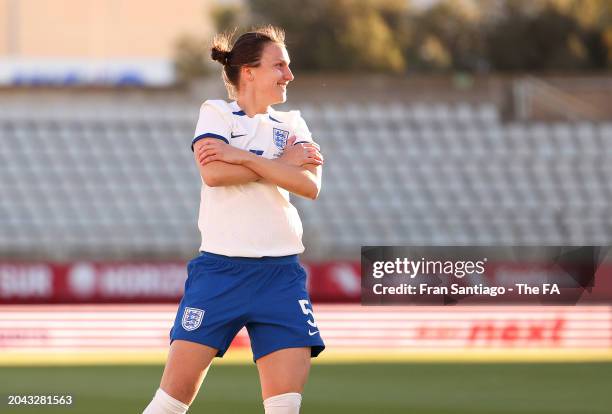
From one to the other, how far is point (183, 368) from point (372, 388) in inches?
226

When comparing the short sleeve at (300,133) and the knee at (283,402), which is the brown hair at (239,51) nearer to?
the short sleeve at (300,133)

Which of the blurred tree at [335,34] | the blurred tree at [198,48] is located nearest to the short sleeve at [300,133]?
the blurred tree at [335,34]

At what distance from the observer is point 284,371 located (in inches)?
200

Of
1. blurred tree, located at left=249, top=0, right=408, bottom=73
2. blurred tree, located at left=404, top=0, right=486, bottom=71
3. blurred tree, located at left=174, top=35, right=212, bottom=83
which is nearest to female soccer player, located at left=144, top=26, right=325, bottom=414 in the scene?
blurred tree, located at left=249, top=0, right=408, bottom=73

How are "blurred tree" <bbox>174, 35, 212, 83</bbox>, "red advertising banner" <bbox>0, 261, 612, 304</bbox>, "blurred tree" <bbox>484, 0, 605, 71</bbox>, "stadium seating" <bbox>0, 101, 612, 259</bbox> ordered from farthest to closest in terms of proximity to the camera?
1. "blurred tree" <bbox>174, 35, 212, 83</bbox>
2. "blurred tree" <bbox>484, 0, 605, 71</bbox>
3. "stadium seating" <bbox>0, 101, 612, 259</bbox>
4. "red advertising banner" <bbox>0, 261, 612, 304</bbox>

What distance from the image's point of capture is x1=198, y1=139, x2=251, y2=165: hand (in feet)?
16.5

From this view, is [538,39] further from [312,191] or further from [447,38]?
[312,191]

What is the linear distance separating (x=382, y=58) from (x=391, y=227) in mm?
23728

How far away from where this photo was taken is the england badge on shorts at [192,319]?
16.6ft

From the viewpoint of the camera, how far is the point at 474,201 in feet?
80.2

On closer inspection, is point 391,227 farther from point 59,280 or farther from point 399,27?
point 399,27

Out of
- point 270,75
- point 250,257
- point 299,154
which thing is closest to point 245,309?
point 250,257

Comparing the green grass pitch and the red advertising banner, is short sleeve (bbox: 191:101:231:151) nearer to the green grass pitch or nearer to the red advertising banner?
the green grass pitch

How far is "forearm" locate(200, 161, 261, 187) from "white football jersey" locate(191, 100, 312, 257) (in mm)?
97
